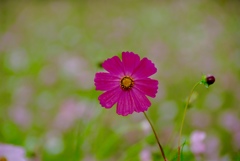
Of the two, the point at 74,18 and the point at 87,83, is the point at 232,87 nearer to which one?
the point at 87,83

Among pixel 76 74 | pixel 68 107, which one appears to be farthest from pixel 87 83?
pixel 68 107

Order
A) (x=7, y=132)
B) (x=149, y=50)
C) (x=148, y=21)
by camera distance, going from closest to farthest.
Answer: (x=7, y=132), (x=149, y=50), (x=148, y=21)

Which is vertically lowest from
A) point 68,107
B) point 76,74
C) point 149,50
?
point 68,107

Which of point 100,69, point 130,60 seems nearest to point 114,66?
point 130,60

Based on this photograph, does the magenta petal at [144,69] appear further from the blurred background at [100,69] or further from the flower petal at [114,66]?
the blurred background at [100,69]

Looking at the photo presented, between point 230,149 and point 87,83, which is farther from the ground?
point 87,83
